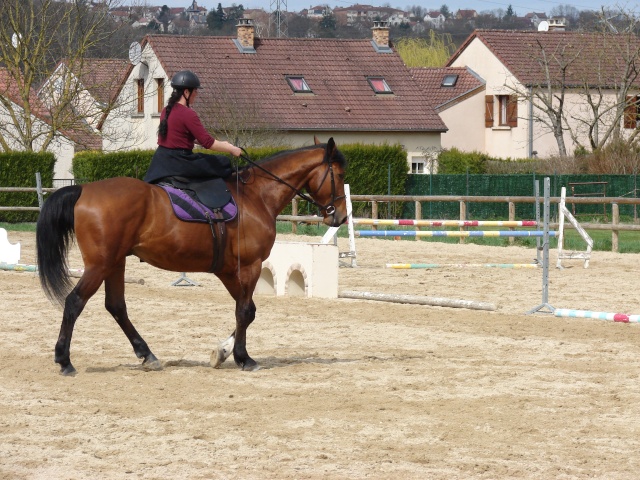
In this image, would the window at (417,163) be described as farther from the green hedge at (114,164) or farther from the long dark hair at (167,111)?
the long dark hair at (167,111)

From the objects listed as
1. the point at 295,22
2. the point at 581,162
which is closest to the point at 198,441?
the point at 581,162

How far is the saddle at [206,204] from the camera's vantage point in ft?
28.6

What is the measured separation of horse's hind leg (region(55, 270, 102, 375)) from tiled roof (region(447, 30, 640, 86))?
33984mm

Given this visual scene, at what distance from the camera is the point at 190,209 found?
8727 millimetres

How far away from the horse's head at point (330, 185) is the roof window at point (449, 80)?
42.6 metres

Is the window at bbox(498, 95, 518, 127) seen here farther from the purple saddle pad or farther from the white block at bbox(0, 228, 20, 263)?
the purple saddle pad

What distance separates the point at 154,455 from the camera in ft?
20.0

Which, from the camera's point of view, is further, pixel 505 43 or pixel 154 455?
pixel 505 43

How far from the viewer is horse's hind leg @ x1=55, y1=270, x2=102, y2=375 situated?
8.45m

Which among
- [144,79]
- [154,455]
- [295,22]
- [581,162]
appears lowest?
[154,455]

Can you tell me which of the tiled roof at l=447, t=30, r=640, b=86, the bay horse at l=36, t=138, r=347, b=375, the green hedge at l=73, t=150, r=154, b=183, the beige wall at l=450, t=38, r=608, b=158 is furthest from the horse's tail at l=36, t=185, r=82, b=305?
the beige wall at l=450, t=38, r=608, b=158

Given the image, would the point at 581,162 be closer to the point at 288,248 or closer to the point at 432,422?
the point at 288,248

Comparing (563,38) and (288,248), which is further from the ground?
(563,38)

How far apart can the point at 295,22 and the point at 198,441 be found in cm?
15332
